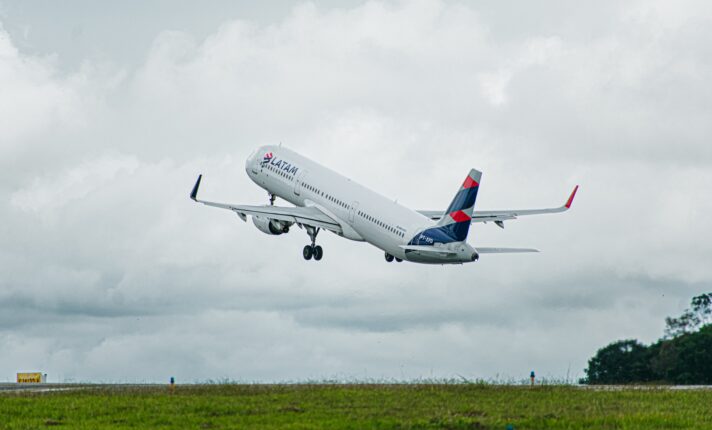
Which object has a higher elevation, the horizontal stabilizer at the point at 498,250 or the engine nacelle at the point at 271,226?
the engine nacelle at the point at 271,226

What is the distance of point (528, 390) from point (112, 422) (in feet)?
66.9

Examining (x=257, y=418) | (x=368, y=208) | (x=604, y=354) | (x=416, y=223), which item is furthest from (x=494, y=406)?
(x=604, y=354)

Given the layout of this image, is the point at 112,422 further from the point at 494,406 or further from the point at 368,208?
the point at 368,208

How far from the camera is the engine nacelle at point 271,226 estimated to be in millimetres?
86875

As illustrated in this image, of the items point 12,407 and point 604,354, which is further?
point 604,354

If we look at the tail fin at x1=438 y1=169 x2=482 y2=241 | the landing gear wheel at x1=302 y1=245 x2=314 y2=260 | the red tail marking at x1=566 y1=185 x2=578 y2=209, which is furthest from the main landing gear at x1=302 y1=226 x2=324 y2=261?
the red tail marking at x1=566 y1=185 x2=578 y2=209

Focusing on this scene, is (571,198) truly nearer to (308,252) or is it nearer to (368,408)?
(308,252)

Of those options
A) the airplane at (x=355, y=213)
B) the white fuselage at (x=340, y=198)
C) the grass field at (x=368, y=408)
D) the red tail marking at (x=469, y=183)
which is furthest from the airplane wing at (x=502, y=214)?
the grass field at (x=368, y=408)

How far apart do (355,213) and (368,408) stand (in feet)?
125

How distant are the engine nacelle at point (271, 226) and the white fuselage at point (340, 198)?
272 centimetres

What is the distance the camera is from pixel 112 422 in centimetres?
4300

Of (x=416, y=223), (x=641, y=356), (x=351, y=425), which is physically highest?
(x=416, y=223)

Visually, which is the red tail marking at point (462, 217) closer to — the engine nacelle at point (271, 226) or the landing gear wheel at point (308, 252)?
the landing gear wheel at point (308, 252)

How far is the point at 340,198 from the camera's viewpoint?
84.5 metres
